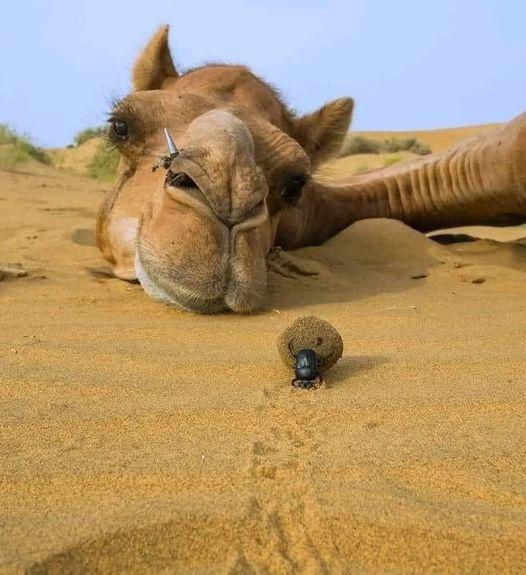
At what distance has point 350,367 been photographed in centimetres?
287

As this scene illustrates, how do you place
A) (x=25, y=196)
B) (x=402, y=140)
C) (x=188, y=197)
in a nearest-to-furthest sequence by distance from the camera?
1. (x=188, y=197)
2. (x=25, y=196)
3. (x=402, y=140)

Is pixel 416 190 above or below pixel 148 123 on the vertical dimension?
below

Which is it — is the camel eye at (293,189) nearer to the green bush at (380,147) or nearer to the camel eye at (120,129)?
the camel eye at (120,129)

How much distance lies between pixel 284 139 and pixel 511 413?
2.50 m

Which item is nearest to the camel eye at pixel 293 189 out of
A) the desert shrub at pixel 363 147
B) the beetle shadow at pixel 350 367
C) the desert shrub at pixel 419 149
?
the beetle shadow at pixel 350 367

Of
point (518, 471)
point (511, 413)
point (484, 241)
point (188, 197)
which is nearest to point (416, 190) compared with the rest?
point (484, 241)

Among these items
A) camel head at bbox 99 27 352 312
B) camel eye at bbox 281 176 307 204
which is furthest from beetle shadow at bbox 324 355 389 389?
camel eye at bbox 281 176 307 204

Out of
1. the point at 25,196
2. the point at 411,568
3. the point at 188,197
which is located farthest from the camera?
the point at 25,196

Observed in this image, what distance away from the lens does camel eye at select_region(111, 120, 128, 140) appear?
4.50 metres

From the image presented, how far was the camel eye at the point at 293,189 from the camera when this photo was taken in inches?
181

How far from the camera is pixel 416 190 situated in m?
6.80

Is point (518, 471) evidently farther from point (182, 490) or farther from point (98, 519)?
point (98, 519)

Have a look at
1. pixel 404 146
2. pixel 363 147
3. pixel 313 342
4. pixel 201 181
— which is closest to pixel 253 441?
pixel 313 342

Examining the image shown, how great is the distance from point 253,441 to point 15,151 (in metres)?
15.1
